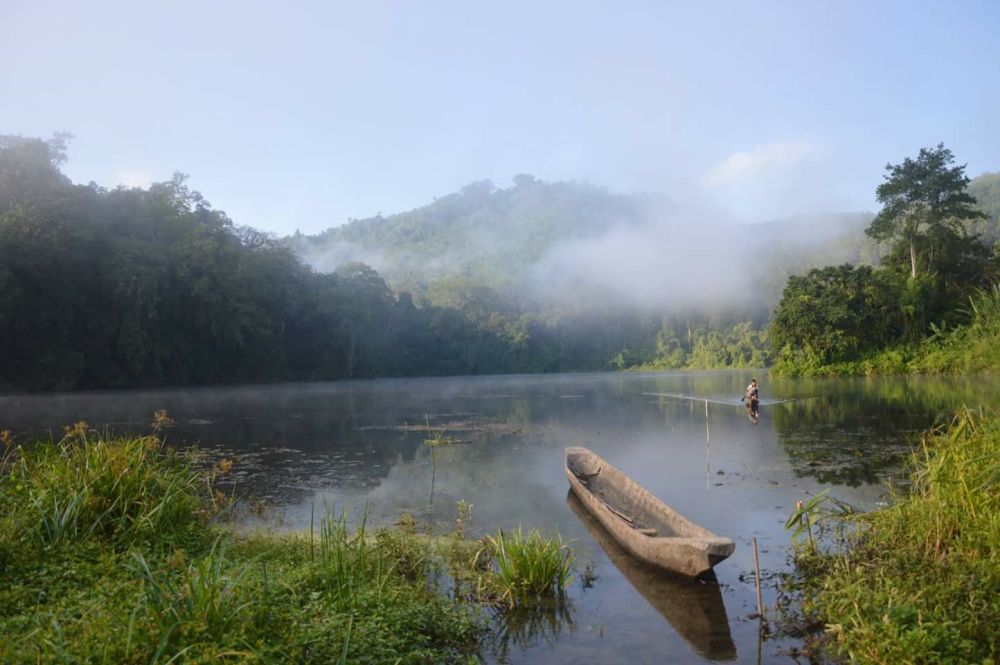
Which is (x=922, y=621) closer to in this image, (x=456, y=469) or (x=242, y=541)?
(x=242, y=541)

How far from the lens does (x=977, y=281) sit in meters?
46.1

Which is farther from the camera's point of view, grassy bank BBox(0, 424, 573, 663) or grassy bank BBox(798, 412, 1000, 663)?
grassy bank BBox(798, 412, 1000, 663)

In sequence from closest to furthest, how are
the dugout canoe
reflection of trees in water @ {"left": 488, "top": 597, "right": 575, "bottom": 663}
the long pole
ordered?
reflection of trees in water @ {"left": 488, "top": 597, "right": 575, "bottom": 663}, the dugout canoe, the long pole

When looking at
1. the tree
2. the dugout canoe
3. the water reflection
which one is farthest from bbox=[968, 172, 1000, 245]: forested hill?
the water reflection

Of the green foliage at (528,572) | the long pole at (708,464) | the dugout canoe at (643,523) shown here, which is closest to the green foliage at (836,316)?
the long pole at (708,464)

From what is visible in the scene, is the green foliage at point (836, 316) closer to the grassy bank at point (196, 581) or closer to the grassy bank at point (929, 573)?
the grassy bank at point (929, 573)

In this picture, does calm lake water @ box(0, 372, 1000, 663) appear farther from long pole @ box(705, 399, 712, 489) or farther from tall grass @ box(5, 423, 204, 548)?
tall grass @ box(5, 423, 204, 548)

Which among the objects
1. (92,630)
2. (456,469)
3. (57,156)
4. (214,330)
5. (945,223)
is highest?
(57,156)

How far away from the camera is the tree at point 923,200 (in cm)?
4500

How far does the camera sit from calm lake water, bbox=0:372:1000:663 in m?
6.29

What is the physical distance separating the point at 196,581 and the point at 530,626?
3.05 metres

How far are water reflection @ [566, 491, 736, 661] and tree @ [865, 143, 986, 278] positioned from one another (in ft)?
152

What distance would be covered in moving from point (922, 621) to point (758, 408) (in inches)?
921

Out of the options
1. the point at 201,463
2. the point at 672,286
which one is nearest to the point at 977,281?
the point at 201,463
